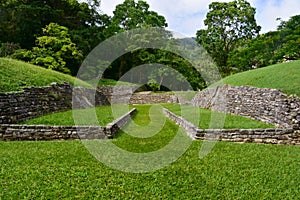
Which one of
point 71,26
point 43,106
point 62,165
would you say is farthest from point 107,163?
point 71,26

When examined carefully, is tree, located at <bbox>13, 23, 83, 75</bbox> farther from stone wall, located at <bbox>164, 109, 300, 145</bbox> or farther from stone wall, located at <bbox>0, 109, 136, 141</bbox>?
stone wall, located at <bbox>164, 109, 300, 145</bbox>

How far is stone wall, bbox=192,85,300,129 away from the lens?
28.8 feet

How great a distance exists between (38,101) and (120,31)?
74.8ft

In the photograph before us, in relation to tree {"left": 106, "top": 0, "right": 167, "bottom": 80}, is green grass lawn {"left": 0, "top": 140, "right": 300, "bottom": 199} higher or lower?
lower

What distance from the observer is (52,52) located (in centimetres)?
2106

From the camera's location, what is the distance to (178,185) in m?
4.30

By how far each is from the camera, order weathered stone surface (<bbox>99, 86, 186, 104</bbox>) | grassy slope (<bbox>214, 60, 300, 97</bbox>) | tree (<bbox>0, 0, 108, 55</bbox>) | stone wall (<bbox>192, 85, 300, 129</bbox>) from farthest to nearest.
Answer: weathered stone surface (<bbox>99, 86, 186, 104</bbox>)
tree (<bbox>0, 0, 108, 55</bbox>)
grassy slope (<bbox>214, 60, 300, 97</bbox>)
stone wall (<bbox>192, 85, 300, 129</bbox>)

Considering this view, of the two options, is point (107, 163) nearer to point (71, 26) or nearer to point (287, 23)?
point (287, 23)

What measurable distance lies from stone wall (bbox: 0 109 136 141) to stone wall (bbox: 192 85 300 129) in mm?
5795

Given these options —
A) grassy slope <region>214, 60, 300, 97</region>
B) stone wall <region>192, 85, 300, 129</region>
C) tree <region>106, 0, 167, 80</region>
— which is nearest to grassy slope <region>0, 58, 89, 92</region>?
stone wall <region>192, 85, 300, 129</region>

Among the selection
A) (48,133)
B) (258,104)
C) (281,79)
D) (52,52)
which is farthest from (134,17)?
(48,133)

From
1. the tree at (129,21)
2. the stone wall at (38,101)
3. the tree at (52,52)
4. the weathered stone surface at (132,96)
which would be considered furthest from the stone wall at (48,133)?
the tree at (129,21)

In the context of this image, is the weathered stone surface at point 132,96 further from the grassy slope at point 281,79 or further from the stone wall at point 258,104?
the grassy slope at point 281,79

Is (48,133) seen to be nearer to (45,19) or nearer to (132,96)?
(132,96)
